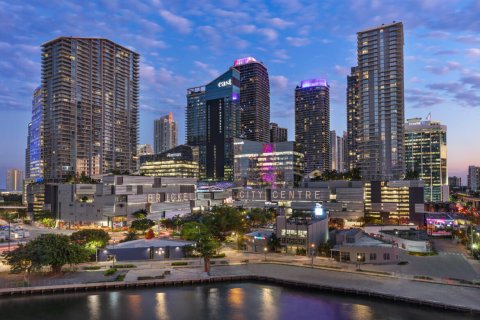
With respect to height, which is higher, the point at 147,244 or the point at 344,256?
the point at 147,244

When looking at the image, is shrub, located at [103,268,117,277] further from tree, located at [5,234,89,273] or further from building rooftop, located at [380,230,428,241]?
building rooftop, located at [380,230,428,241]

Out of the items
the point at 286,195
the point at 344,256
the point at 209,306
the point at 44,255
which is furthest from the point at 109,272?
the point at 286,195

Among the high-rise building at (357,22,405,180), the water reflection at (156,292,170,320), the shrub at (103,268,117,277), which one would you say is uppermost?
the high-rise building at (357,22,405,180)

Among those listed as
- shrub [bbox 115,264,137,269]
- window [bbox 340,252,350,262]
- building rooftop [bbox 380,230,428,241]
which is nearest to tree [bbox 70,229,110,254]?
shrub [bbox 115,264,137,269]

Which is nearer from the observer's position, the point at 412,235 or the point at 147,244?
the point at 147,244

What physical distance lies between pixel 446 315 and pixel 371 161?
514ft

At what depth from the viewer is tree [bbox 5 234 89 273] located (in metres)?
59.9

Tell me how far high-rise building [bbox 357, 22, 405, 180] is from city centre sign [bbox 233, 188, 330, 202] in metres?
46.4

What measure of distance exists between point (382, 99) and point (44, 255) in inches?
6722

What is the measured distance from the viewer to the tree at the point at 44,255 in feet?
196

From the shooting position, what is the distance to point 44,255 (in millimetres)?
60031

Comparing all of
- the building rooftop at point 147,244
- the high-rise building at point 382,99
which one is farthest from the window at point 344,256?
the high-rise building at point 382,99

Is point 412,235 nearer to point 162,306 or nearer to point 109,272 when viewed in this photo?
point 162,306

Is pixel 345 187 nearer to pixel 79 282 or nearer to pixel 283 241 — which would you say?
pixel 283 241
